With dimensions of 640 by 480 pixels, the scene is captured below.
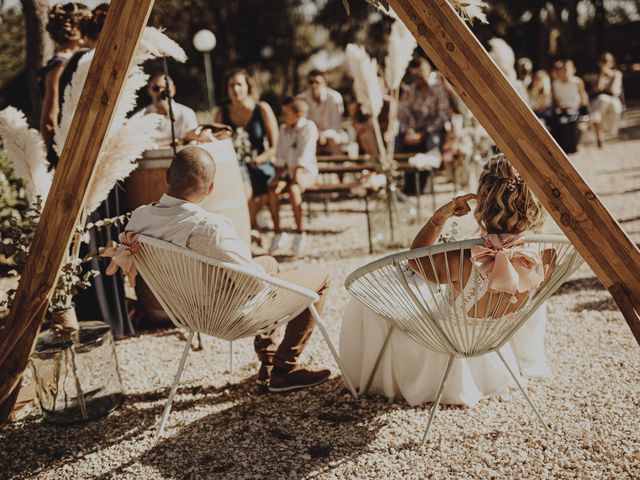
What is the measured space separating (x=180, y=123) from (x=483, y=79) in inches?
138

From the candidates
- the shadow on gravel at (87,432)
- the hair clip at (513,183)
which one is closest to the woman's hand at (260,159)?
the shadow on gravel at (87,432)

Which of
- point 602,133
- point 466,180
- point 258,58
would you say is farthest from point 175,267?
point 258,58

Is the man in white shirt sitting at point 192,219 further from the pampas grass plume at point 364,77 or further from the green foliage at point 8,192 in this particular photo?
the pampas grass plume at point 364,77

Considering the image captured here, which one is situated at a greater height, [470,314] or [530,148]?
[530,148]

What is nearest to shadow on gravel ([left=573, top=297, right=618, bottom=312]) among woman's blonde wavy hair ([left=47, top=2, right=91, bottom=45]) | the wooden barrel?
the wooden barrel

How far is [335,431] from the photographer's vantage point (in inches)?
120

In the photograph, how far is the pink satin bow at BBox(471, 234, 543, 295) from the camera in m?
2.48

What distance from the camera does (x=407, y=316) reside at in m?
2.85

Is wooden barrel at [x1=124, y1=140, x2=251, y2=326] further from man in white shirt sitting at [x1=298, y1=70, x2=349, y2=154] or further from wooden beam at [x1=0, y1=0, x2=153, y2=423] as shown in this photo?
man in white shirt sitting at [x1=298, y1=70, x2=349, y2=154]

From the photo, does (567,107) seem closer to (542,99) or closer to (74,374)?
(542,99)

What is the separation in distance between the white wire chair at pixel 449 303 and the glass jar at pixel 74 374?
1.46 metres

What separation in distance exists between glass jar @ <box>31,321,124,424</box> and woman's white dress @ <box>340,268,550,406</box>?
129 centimetres

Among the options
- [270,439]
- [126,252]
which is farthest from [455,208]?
[126,252]

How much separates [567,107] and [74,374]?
10.8m
